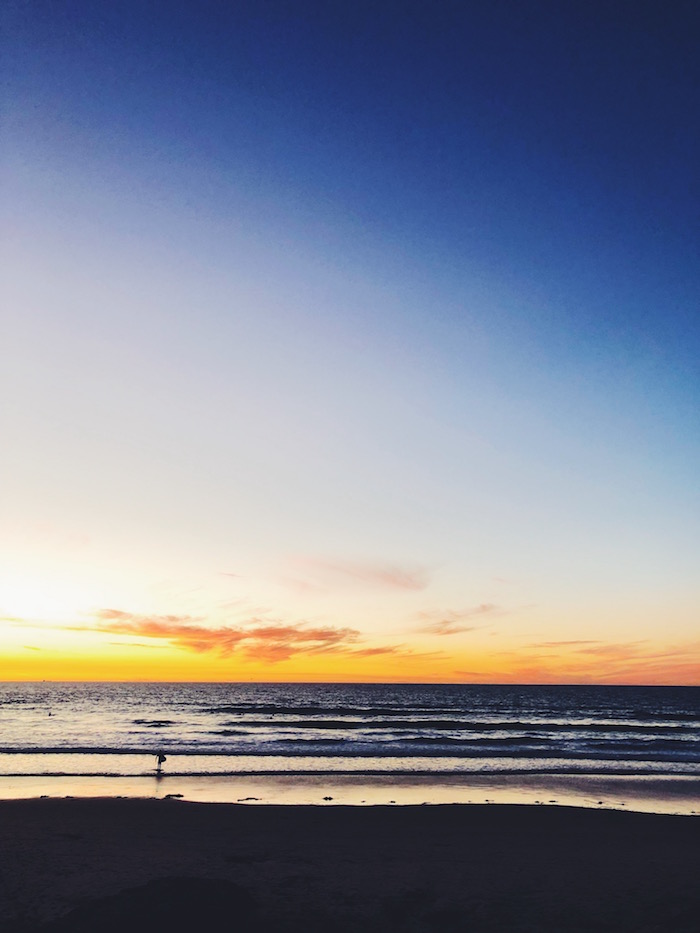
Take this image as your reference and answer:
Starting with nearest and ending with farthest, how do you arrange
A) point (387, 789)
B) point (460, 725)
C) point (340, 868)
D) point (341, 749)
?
point (340, 868) < point (387, 789) < point (341, 749) < point (460, 725)

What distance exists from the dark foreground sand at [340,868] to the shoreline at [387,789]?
1.83 m

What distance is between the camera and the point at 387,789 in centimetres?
2333

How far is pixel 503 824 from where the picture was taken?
1741cm

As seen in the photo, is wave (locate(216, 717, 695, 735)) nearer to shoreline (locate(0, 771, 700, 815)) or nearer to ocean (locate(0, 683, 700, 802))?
ocean (locate(0, 683, 700, 802))

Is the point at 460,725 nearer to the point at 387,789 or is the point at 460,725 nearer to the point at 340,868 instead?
the point at 387,789

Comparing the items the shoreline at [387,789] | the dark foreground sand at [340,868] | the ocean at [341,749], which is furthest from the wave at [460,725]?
the dark foreground sand at [340,868]

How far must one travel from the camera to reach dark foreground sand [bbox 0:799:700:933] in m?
9.76

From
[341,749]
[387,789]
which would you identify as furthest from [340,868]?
[341,749]

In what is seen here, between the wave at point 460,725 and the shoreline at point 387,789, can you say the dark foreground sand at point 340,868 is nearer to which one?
the shoreline at point 387,789

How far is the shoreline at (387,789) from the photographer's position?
20.9m

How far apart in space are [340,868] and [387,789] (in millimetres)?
11131

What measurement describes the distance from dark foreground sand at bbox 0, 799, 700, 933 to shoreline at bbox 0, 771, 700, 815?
183cm

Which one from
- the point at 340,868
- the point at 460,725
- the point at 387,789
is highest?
the point at 340,868

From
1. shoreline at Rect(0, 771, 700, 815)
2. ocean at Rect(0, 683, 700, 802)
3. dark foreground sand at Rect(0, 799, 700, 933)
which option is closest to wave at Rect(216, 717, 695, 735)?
ocean at Rect(0, 683, 700, 802)
